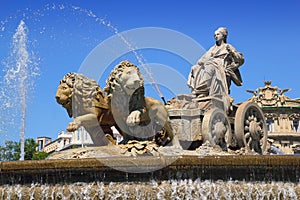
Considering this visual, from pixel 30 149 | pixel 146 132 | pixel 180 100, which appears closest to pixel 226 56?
pixel 180 100

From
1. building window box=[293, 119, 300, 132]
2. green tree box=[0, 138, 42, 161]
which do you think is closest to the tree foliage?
green tree box=[0, 138, 42, 161]

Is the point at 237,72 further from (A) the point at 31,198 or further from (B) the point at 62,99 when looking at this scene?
(A) the point at 31,198

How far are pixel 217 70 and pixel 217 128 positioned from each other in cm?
170

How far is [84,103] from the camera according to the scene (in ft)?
33.1

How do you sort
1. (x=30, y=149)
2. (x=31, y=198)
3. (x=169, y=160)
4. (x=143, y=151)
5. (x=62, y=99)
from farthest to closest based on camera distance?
(x=30, y=149) → (x=62, y=99) → (x=143, y=151) → (x=31, y=198) → (x=169, y=160)

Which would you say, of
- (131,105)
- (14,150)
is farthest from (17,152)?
(131,105)

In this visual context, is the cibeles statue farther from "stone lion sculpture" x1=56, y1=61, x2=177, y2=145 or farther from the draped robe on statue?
"stone lion sculpture" x1=56, y1=61, x2=177, y2=145

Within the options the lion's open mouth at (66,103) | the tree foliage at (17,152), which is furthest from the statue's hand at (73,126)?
the tree foliage at (17,152)

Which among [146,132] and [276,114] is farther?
[276,114]

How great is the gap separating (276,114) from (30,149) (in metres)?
28.6

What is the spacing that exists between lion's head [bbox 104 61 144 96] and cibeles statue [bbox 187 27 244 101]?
2699 millimetres

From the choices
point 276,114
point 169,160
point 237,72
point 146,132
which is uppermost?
point 276,114

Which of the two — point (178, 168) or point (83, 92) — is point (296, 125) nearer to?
point (83, 92)

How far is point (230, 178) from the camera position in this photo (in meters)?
8.20
